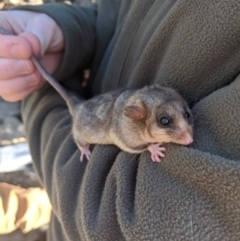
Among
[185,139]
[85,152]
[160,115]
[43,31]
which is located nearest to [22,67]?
[43,31]

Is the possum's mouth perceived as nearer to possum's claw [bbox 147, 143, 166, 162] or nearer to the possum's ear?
possum's claw [bbox 147, 143, 166, 162]

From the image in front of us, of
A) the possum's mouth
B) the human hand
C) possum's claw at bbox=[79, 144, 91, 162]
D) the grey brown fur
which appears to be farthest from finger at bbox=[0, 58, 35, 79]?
the possum's mouth

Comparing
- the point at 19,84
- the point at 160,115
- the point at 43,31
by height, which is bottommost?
the point at 19,84

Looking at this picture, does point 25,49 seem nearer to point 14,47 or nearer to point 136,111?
point 14,47

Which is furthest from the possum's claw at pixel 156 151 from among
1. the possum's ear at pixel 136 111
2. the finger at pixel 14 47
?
the finger at pixel 14 47

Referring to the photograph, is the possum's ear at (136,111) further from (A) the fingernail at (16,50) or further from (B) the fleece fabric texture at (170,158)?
(A) the fingernail at (16,50)

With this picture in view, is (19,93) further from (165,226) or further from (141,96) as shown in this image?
(165,226)
